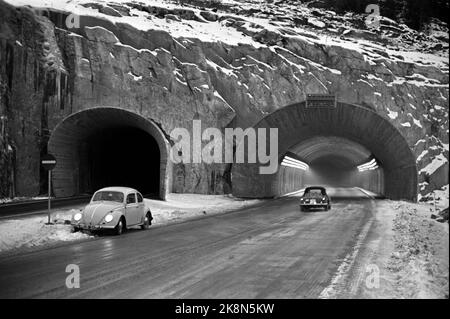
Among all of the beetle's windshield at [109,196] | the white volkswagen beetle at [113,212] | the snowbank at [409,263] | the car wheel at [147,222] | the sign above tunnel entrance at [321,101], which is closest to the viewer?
the snowbank at [409,263]

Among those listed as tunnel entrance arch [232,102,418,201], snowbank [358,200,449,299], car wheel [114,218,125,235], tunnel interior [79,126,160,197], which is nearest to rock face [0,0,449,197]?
tunnel entrance arch [232,102,418,201]

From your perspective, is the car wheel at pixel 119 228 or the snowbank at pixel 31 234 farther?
the car wheel at pixel 119 228

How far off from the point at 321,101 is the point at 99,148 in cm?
1664

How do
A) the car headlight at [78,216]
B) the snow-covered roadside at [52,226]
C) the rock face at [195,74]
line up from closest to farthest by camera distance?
the snow-covered roadside at [52,226] < the car headlight at [78,216] < the rock face at [195,74]

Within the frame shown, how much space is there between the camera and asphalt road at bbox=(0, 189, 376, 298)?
24.8 feet

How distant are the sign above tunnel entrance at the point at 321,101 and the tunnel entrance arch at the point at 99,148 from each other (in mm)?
11101

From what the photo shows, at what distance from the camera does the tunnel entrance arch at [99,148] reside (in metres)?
28.9

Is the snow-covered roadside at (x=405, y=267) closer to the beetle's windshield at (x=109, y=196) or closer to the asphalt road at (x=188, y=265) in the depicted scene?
the asphalt road at (x=188, y=265)

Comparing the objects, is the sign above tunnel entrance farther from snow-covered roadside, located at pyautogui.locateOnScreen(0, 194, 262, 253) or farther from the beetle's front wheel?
the beetle's front wheel

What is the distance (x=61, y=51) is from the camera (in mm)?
33375

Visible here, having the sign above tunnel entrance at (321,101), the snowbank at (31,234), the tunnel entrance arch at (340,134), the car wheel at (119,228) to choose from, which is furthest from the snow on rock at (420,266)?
the tunnel entrance arch at (340,134)

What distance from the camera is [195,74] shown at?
117 ft

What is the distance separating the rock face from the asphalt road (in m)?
17.7

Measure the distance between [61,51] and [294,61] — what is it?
17602 millimetres
